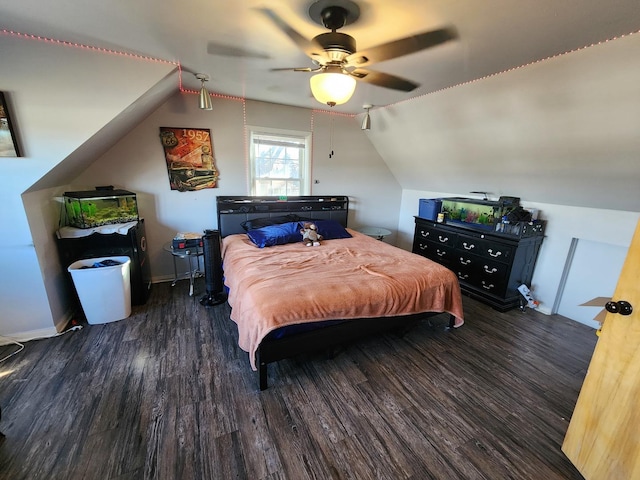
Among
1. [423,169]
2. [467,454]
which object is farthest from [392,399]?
[423,169]

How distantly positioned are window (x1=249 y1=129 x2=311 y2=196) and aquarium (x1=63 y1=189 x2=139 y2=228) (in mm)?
1490

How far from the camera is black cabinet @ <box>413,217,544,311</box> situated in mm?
3072

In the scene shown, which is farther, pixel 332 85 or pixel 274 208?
pixel 274 208

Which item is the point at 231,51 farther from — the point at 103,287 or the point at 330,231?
the point at 103,287

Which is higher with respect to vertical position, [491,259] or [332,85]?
[332,85]

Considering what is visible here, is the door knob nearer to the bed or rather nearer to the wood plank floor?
the wood plank floor

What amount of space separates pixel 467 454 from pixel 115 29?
334 centimetres

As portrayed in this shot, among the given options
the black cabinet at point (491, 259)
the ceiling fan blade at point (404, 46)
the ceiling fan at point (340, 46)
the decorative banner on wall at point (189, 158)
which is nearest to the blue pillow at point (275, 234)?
the decorative banner on wall at point (189, 158)

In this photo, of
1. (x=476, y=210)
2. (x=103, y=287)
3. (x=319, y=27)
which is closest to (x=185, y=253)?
(x=103, y=287)

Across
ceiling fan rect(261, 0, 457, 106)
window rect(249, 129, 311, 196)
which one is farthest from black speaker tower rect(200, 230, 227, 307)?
ceiling fan rect(261, 0, 457, 106)

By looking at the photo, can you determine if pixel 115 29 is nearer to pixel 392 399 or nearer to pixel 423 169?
pixel 392 399

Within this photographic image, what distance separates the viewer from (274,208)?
3.92 metres

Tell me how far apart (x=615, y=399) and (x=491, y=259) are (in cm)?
216

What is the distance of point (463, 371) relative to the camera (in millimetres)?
2184
